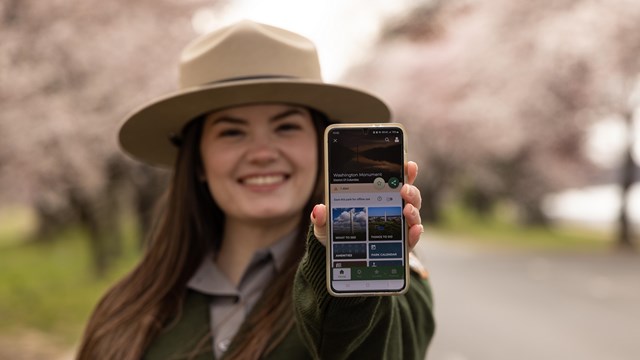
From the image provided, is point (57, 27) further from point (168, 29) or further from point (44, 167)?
point (168, 29)

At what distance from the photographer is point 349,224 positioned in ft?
4.79

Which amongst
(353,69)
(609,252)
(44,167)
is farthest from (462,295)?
(353,69)

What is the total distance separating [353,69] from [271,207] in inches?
1161

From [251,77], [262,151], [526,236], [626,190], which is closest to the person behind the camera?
[262,151]

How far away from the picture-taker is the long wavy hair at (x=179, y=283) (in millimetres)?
1963

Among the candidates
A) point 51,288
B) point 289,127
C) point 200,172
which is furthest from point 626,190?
point 289,127

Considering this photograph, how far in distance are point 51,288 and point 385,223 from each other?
39.1ft

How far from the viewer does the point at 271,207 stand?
7.00 feet

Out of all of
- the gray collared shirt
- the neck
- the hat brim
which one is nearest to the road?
the hat brim

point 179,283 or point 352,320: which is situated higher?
point 352,320

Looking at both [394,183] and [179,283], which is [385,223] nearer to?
[394,183]

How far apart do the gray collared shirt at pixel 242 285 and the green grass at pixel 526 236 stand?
15.6 metres

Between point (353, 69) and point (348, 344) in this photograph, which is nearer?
point (348, 344)

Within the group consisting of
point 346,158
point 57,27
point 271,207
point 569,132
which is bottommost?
point 569,132
